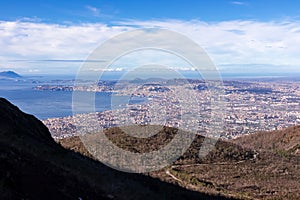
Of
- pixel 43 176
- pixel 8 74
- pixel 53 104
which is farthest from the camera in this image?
pixel 8 74

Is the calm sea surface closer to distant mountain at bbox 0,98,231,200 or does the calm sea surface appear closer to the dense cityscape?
the dense cityscape

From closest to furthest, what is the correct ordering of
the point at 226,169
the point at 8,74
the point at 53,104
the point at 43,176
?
the point at 43,176
the point at 226,169
the point at 53,104
the point at 8,74

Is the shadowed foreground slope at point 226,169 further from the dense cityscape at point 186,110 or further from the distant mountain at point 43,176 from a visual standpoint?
the dense cityscape at point 186,110

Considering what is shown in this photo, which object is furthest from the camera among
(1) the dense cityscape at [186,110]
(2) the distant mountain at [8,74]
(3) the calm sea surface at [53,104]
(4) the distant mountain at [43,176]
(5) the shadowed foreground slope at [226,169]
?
(2) the distant mountain at [8,74]

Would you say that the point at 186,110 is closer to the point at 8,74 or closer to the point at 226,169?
the point at 226,169

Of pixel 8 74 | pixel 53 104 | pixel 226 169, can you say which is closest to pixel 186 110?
pixel 226 169

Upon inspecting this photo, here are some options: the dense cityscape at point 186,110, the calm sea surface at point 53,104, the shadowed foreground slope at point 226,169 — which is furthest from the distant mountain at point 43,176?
the calm sea surface at point 53,104

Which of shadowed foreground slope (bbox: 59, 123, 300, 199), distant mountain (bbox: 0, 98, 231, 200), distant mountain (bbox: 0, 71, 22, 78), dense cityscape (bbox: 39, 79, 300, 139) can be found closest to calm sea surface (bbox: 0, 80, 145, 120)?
dense cityscape (bbox: 39, 79, 300, 139)

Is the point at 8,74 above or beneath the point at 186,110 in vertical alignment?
above
